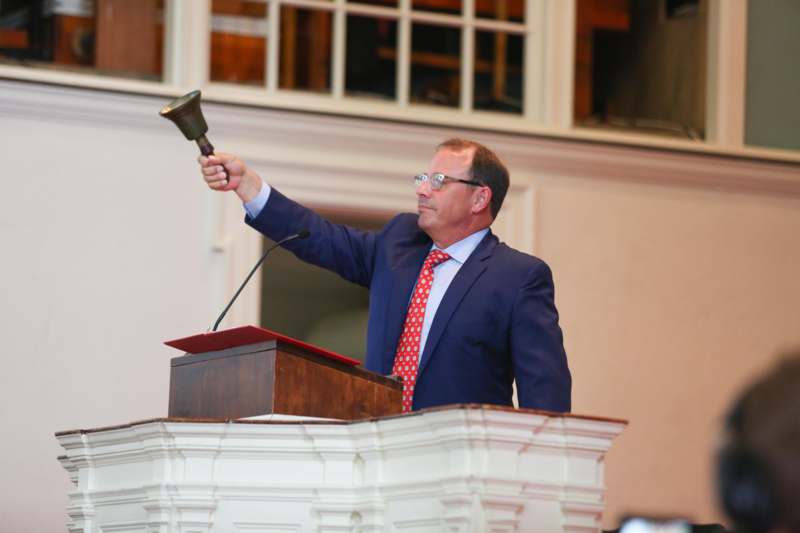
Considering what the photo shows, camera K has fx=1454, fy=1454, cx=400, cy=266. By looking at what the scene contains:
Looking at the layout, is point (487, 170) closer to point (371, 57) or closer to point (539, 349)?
point (539, 349)

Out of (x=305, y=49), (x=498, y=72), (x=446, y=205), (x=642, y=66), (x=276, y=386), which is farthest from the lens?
(x=642, y=66)

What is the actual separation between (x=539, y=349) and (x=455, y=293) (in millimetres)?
256

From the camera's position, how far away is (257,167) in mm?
6066

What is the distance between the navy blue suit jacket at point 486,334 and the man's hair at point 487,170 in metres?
0.21

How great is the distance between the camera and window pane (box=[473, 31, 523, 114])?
6621 millimetres

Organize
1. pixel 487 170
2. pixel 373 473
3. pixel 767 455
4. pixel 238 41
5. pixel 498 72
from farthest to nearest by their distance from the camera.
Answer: pixel 498 72, pixel 238 41, pixel 487 170, pixel 373 473, pixel 767 455

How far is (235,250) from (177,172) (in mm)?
403

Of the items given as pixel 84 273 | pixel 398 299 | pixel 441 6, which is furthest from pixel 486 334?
pixel 441 6

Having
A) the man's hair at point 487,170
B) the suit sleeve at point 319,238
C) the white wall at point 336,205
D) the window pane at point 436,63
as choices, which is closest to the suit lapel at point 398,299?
the suit sleeve at point 319,238

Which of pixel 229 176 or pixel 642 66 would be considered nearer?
pixel 229 176

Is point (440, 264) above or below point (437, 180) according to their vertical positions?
below

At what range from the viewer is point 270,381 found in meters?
2.91

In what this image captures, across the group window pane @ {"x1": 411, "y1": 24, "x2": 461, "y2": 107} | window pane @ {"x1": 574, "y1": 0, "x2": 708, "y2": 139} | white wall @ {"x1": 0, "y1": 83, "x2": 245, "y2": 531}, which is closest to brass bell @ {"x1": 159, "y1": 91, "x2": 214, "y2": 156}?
white wall @ {"x1": 0, "y1": 83, "x2": 245, "y2": 531}

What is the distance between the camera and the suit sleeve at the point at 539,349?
11.0 ft
